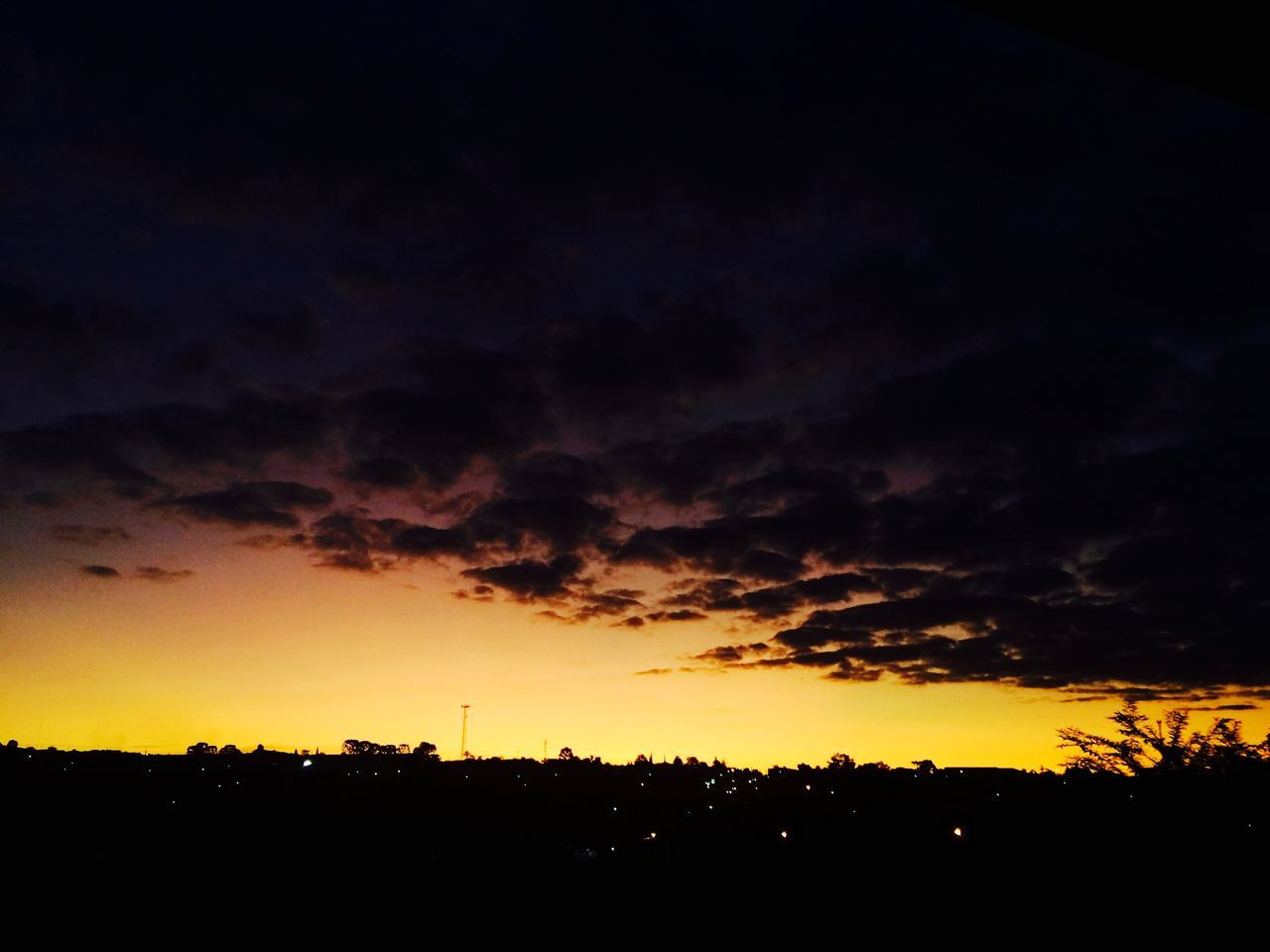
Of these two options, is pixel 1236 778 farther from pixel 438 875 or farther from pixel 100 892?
pixel 100 892

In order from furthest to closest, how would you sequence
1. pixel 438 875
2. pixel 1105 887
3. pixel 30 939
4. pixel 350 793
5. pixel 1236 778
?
pixel 350 793, pixel 438 875, pixel 30 939, pixel 1105 887, pixel 1236 778

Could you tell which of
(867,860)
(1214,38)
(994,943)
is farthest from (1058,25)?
(867,860)

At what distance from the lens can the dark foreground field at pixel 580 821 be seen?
3328 centimetres

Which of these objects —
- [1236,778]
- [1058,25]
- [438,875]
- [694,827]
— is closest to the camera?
[1058,25]

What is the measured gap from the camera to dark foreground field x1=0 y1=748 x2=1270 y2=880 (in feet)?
109

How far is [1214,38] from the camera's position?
6.02 feet

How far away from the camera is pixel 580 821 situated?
10794 centimetres

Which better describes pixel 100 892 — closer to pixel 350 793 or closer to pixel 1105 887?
pixel 350 793

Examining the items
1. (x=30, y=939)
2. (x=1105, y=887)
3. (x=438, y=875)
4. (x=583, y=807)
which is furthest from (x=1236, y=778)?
(x=583, y=807)

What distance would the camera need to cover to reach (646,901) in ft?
218

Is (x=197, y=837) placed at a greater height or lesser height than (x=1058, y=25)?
lesser

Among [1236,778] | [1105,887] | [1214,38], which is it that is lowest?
[1105,887]

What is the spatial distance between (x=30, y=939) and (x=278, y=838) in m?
34.9

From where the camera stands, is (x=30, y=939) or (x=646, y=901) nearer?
(x=30, y=939)
